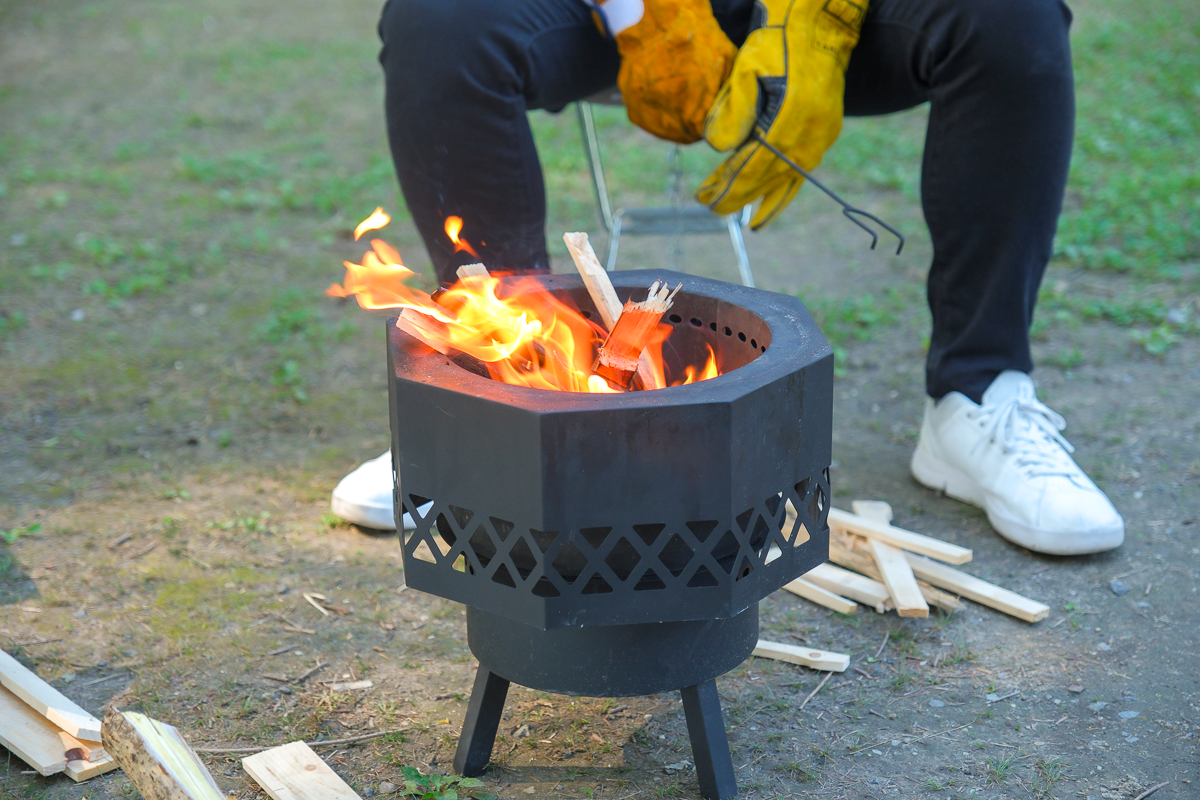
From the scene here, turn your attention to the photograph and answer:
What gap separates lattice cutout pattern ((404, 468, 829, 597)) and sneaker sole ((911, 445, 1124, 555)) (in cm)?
89

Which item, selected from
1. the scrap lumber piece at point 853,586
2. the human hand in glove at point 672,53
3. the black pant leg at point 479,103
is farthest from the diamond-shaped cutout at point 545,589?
the human hand in glove at point 672,53

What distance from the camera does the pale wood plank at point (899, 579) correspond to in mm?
1947

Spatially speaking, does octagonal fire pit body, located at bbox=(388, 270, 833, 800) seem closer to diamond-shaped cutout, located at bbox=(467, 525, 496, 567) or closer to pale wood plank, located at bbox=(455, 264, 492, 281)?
diamond-shaped cutout, located at bbox=(467, 525, 496, 567)

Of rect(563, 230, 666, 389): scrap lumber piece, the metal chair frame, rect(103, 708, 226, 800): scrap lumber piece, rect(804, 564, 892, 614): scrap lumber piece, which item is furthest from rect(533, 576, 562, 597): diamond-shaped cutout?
the metal chair frame

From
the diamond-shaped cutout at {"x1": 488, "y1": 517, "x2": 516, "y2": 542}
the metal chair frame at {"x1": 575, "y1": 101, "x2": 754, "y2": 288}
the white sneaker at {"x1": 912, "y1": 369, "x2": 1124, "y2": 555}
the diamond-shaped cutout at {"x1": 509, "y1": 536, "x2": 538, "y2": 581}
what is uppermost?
the metal chair frame at {"x1": 575, "y1": 101, "x2": 754, "y2": 288}

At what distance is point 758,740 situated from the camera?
1681 millimetres

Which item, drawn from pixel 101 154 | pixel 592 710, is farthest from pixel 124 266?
pixel 592 710

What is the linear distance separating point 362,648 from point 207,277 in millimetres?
2098

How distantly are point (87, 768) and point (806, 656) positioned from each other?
1176mm

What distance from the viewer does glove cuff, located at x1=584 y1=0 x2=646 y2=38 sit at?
6.79 feet

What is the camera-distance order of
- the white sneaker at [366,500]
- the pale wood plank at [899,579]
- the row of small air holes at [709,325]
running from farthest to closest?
the white sneaker at [366,500]
the pale wood plank at [899,579]
the row of small air holes at [709,325]

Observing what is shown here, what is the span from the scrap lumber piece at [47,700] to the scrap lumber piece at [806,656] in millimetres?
1108

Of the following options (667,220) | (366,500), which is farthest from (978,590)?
(667,220)

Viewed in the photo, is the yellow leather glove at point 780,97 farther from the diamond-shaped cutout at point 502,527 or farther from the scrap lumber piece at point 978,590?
the diamond-shaped cutout at point 502,527
